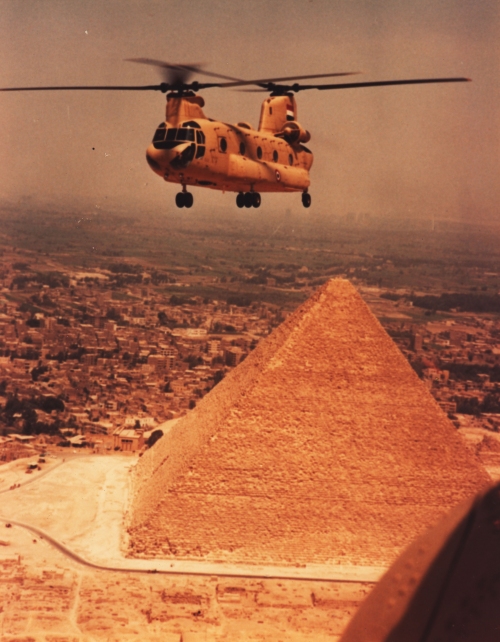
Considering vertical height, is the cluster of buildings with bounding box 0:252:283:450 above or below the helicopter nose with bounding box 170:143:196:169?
below

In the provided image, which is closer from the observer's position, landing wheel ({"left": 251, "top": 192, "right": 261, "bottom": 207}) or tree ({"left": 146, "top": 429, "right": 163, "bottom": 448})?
landing wheel ({"left": 251, "top": 192, "right": 261, "bottom": 207})

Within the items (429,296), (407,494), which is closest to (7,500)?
(407,494)

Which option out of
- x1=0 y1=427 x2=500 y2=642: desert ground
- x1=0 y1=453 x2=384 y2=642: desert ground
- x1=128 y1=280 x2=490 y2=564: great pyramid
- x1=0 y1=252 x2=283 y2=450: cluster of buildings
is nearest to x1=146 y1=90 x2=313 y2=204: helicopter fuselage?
x1=0 y1=427 x2=500 y2=642: desert ground

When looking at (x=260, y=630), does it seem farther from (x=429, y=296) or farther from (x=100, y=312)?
(x=429, y=296)

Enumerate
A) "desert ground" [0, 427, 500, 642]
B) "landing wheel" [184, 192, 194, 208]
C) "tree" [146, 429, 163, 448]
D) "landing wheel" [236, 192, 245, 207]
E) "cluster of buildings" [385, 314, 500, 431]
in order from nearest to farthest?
"landing wheel" [184, 192, 194, 208] → "landing wheel" [236, 192, 245, 207] → "desert ground" [0, 427, 500, 642] → "tree" [146, 429, 163, 448] → "cluster of buildings" [385, 314, 500, 431]

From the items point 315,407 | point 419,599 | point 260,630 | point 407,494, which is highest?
point 419,599

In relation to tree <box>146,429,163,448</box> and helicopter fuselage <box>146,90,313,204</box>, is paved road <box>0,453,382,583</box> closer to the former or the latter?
helicopter fuselage <box>146,90,313,204</box>

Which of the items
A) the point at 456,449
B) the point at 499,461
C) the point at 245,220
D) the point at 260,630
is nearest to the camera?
the point at 260,630
